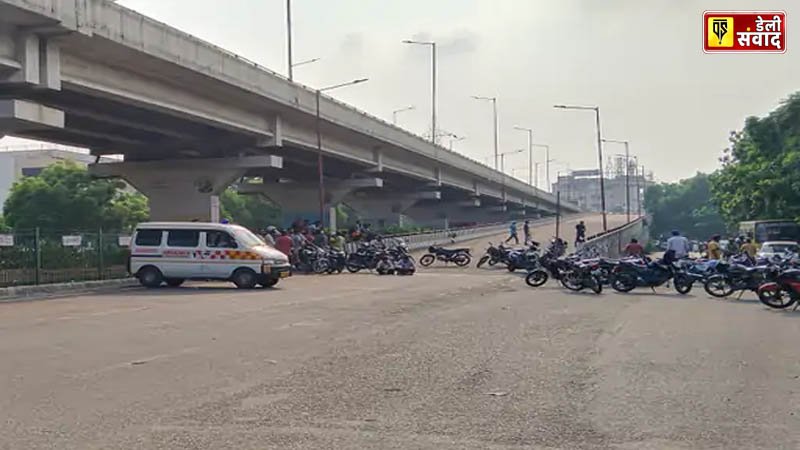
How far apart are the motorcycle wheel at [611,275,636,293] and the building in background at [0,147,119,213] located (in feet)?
282

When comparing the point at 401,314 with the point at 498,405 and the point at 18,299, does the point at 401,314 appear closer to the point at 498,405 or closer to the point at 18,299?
the point at 498,405

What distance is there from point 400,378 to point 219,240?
1623cm

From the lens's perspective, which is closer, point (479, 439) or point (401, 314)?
point (479, 439)

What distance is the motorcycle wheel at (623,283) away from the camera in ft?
76.2

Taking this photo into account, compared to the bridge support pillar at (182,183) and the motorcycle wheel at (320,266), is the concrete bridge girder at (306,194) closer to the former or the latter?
the bridge support pillar at (182,183)

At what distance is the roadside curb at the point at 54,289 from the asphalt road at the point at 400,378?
190 inches

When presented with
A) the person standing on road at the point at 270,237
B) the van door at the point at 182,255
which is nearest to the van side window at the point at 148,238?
the van door at the point at 182,255

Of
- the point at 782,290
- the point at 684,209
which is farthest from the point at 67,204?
the point at 684,209

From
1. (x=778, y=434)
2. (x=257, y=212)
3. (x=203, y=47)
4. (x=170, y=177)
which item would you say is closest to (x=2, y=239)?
(x=203, y=47)

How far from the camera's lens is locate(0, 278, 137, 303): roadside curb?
22641mm

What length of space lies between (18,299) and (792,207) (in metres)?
34.7

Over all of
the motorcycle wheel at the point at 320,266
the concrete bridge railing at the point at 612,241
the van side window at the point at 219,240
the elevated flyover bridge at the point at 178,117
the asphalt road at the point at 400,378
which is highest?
the elevated flyover bridge at the point at 178,117

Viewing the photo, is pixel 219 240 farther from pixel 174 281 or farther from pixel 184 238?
pixel 174 281

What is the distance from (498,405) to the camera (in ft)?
27.0
